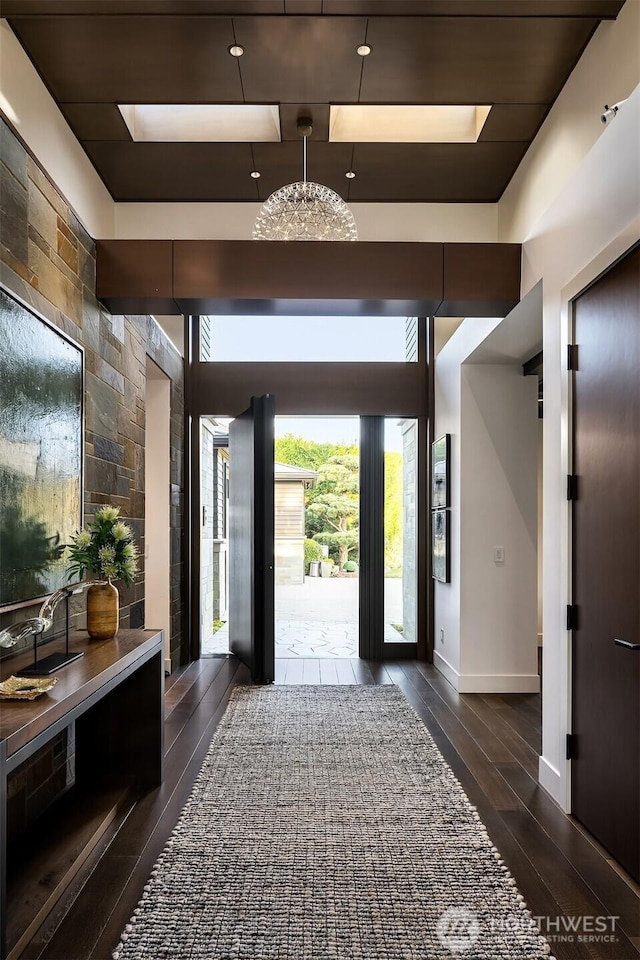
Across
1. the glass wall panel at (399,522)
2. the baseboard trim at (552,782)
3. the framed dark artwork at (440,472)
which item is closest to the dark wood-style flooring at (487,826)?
the baseboard trim at (552,782)

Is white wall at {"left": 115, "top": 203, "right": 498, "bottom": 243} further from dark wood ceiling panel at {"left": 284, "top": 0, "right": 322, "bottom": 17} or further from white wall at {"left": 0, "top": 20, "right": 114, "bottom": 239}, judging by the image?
dark wood ceiling panel at {"left": 284, "top": 0, "right": 322, "bottom": 17}

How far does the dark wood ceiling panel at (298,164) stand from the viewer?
11.5 ft

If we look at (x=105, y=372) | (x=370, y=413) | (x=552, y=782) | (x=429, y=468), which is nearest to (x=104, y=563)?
(x=105, y=372)

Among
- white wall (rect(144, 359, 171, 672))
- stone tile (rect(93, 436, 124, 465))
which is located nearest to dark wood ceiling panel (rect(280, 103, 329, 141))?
stone tile (rect(93, 436, 124, 465))

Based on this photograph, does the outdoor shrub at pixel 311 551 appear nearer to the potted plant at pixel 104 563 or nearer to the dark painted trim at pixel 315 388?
the dark painted trim at pixel 315 388

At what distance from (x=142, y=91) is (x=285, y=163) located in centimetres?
87

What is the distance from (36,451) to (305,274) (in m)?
1.82

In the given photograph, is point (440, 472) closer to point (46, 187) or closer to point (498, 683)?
point (498, 683)

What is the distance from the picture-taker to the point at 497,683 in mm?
4773

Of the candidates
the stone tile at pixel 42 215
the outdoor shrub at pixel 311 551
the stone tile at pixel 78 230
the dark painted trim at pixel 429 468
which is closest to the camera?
the stone tile at pixel 42 215

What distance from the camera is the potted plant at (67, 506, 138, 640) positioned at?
9.53 ft

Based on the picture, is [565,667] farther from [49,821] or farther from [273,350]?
[273,350]

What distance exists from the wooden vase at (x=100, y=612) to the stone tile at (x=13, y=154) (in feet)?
5.56

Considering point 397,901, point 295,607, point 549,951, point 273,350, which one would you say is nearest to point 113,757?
point 397,901
